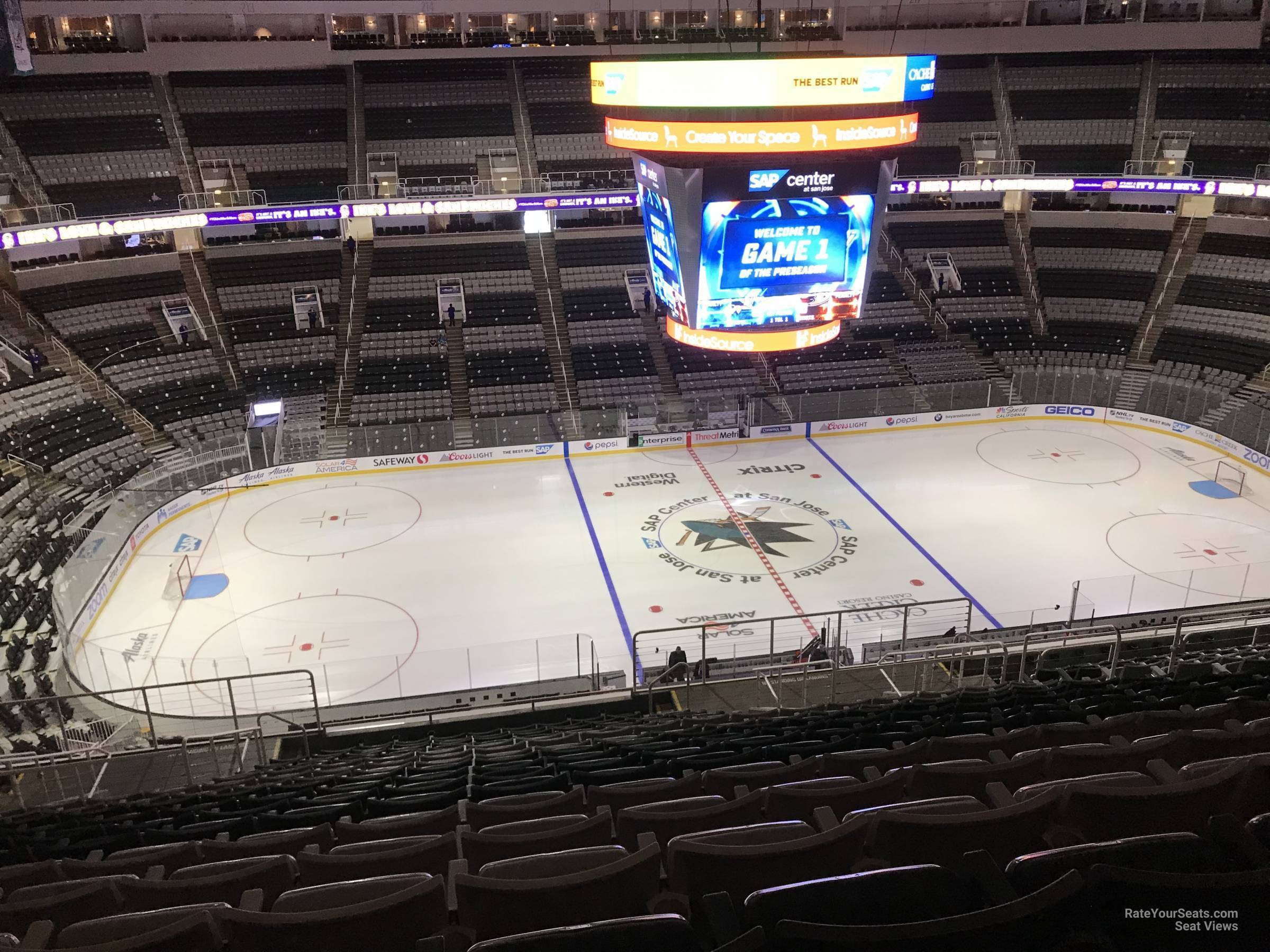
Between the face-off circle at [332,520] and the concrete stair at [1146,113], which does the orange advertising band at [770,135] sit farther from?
the concrete stair at [1146,113]

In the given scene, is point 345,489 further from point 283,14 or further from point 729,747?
point 283,14

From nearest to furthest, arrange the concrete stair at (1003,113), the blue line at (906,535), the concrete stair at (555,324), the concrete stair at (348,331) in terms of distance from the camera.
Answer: the blue line at (906,535) < the concrete stair at (555,324) < the concrete stair at (348,331) < the concrete stair at (1003,113)

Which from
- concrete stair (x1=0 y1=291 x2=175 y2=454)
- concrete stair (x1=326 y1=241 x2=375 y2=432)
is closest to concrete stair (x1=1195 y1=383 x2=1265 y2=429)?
concrete stair (x1=326 y1=241 x2=375 y2=432)

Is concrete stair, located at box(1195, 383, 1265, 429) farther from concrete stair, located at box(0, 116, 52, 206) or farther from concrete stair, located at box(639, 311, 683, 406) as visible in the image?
concrete stair, located at box(0, 116, 52, 206)

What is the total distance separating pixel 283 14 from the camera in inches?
1394

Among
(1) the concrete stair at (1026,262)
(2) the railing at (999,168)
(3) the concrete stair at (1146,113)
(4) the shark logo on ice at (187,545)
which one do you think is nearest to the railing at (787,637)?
(4) the shark logo on ice at (187,545)

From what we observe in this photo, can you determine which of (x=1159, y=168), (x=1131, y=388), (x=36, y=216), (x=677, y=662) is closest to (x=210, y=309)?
(x=36, y=216)

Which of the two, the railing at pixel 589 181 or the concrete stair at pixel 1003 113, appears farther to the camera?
the concrete stair at pixel 1003 113

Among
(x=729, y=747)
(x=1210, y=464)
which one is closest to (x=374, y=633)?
(x=729, y=747)

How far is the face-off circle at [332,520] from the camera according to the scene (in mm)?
20828

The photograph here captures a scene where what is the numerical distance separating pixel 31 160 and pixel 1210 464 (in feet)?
A: 119

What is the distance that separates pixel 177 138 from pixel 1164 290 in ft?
113

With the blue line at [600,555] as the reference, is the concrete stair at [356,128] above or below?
above

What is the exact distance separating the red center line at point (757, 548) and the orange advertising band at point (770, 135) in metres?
7.49
